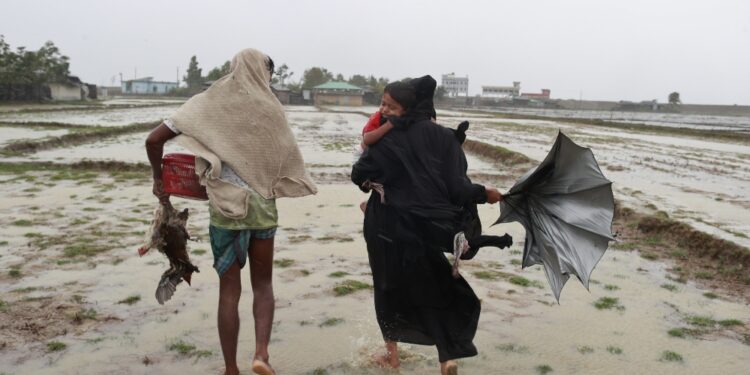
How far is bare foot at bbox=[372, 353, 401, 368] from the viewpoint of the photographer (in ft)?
10.7

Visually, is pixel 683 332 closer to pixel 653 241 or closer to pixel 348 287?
pixel 348 287

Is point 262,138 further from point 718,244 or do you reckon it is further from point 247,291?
point 718,244

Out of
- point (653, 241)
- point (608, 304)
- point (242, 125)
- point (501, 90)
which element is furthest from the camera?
point (501, 90)

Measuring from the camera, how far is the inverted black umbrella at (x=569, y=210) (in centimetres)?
306

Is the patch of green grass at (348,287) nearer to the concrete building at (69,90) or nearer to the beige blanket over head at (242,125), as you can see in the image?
the beige blanket over head at (242,125)

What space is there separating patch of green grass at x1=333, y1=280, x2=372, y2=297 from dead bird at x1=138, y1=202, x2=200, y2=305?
1.56 meters

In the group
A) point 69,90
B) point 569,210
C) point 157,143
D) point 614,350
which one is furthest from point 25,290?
point 69,90

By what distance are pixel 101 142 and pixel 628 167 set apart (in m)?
14.1

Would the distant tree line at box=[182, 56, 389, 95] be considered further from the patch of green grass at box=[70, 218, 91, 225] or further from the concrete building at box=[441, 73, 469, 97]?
the patch of green grass at box=[70, 218, 91, 225]

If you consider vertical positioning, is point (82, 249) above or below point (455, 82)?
below

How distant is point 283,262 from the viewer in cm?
533

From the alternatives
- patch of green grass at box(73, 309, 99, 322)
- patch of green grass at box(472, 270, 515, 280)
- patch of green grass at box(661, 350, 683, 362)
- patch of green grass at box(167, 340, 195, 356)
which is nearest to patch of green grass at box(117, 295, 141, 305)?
patch of green grass at box(73, 309, 99, 322)

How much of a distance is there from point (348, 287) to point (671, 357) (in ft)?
7.54

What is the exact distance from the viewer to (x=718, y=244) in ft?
19.9
